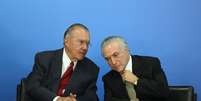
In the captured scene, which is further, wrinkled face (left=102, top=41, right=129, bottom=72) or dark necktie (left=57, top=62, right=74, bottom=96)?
dark necktie (left=57, top=62, right=74, bottom=96)

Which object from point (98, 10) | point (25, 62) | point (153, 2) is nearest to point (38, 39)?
point (25, 62)

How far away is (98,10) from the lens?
381 cm

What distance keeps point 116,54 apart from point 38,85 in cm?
61

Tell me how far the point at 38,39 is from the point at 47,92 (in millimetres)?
763

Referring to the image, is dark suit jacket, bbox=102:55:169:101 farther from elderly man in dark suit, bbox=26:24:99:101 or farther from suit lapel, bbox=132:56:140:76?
elderly man in dark suit, bbox=26:24:99:101

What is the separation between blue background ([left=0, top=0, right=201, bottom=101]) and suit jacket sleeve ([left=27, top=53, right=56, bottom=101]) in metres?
0.56

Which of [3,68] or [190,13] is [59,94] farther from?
[190,13]

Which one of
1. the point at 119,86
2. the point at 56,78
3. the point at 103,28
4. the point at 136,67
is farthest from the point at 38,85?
the point at 103,28

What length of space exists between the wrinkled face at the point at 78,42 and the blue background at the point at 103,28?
0.53m

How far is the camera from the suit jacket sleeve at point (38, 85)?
10.4 ft

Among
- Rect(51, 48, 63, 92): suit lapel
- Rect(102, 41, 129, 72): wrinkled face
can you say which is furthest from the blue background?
Rect(102, 41, 129, 72): wrinkled face

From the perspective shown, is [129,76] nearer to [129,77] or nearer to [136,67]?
[129,77]

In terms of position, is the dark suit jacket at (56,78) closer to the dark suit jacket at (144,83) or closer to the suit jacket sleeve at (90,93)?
the suit jacket sleeve at (90,93)

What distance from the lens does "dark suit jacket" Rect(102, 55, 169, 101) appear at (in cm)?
318
